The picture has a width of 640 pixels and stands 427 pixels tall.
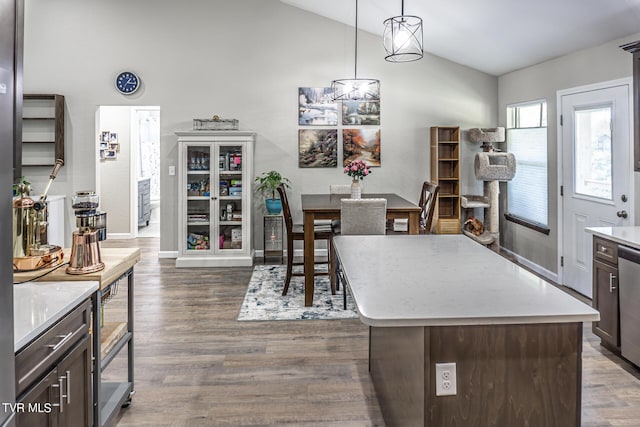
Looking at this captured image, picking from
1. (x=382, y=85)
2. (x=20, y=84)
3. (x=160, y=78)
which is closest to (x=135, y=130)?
(x=160, y=78)

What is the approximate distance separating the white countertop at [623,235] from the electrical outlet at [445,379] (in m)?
1.99

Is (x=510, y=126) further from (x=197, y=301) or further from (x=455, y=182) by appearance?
(x=197, y=301)

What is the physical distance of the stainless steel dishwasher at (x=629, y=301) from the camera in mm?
2924

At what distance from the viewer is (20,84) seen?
135 centimetres

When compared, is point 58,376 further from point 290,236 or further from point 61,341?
point 290,236

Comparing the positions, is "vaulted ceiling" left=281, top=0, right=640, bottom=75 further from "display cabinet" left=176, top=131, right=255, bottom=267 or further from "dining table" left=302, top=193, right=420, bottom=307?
"display cabinet" left=176, top=131, right=255, bottom=267

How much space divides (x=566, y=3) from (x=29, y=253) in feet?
13.2

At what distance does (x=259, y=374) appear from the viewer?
300 cm

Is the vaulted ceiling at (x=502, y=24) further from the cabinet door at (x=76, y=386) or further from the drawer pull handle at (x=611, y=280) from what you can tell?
the cabinet door at (x=76, y=386)

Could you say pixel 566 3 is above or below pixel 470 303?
above

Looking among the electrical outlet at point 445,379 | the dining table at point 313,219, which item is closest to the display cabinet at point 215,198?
the dining table at point 313,219

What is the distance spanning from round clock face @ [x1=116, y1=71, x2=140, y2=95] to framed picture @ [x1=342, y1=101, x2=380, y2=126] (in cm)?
274

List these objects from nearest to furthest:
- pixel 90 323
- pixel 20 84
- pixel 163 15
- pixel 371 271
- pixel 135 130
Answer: pixel 20 84, pixel 90 323, pixel 371 271, pixel 163 15, pixel 135 130

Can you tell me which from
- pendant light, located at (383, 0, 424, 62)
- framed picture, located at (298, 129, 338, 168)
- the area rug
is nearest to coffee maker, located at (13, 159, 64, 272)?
pendant light, located at (383, 0, 424, 62)
